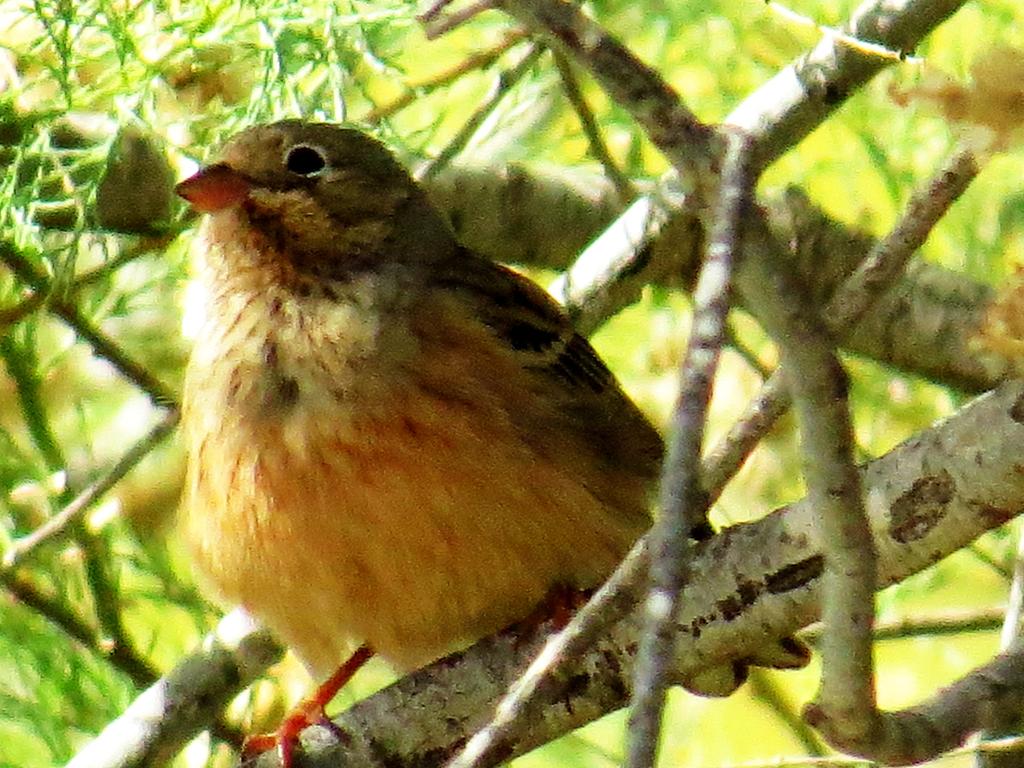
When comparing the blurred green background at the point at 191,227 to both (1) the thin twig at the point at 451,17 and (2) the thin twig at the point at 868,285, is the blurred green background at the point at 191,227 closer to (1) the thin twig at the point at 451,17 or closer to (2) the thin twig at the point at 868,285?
(2) the thin twig at the point at 868,285

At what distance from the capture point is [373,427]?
3.96 m

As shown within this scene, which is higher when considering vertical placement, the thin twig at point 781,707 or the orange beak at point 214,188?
the orange beak at point 214,188

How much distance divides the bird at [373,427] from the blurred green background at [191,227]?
54 cm

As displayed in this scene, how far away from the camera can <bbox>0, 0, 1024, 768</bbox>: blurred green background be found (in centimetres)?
491

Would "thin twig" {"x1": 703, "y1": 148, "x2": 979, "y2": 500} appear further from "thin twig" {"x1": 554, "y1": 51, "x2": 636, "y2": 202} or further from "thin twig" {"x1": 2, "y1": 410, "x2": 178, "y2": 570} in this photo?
"thin twig" {"x1": 2, "y1": 410, "x2": 178, "y2": 570}

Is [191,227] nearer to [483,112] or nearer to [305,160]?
[305,160]

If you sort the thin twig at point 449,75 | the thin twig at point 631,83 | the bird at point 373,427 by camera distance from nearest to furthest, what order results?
the thin twig at point 631,83, the bird at point 373,427, the thin twig at point 449,75

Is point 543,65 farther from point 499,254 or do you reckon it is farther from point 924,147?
point 924,147

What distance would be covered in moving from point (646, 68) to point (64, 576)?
379 centimetres

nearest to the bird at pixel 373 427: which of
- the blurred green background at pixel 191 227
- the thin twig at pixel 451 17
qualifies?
the blurred green background at pixel 191 227

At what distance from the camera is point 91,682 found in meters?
5.52

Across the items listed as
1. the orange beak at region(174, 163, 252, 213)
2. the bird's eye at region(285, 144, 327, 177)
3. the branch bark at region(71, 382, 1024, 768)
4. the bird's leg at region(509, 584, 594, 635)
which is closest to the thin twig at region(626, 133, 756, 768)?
the branch bark at region(71, 382, 1024, 768)

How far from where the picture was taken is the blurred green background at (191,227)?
4.91 meters

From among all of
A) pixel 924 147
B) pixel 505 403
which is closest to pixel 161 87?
pixel 505 403
